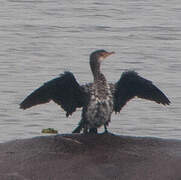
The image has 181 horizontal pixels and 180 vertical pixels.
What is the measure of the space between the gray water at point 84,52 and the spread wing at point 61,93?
9.54ft

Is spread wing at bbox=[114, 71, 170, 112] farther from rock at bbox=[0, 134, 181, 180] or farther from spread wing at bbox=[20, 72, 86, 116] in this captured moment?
rock at bbox=[0, 134, 181, 180]

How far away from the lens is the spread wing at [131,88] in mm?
10234

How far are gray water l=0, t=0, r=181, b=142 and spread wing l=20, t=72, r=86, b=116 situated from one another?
2908 mm

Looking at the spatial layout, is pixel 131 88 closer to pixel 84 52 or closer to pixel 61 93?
pixel 61 93

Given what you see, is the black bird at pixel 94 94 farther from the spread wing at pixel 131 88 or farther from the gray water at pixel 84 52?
the gray water at pixel 84 52

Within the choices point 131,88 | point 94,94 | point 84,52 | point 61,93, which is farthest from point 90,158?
point 84,52

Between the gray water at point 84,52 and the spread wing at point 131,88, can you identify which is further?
the gray water at point 84,52

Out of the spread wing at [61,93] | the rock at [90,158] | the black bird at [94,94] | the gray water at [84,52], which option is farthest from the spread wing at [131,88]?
the gray water at [84,52]

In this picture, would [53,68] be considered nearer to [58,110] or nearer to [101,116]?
[58,110]

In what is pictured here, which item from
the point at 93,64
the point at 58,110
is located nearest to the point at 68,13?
the point at 58,110

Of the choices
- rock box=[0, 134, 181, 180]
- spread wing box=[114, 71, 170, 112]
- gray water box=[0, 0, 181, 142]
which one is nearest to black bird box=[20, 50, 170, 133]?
spread wing box=[114, 71, 170, 112]

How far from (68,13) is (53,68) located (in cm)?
568

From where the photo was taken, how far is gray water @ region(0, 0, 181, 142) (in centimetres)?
1421

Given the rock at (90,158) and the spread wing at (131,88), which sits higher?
the spread wing at (131,88)
